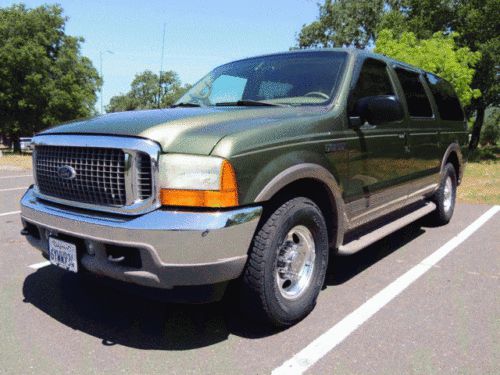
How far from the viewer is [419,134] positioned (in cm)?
465

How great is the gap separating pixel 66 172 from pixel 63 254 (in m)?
0.51

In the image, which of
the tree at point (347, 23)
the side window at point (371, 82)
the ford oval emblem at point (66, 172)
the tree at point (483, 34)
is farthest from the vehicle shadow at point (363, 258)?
the tree at point (347, 23)

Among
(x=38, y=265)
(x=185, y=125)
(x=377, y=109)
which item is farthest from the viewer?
(x=38, y=265)

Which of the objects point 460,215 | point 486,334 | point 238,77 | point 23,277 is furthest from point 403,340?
point 460,215

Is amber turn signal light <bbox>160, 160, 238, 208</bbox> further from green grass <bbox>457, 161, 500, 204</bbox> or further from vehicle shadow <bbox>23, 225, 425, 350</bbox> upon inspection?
green grass <bbox>457, 161, 500, 204</bbox>

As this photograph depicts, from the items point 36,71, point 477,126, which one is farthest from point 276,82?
point 36,71

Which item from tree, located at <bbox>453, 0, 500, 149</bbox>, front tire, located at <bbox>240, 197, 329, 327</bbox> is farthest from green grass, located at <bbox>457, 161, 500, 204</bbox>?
tree, located at <bbox>453, 0, 500, 149</bbox>

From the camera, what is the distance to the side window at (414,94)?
14.9 feet

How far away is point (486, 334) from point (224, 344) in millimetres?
1674

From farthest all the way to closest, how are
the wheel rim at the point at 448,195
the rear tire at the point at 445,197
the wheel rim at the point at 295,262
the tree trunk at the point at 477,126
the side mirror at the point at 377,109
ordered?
the tree trunk at the point at 477,126
the wheel rim at the point at 448,195
the rear tire at the point at 445,197
the side mirror at the point at 377,109
the wheel rim at the point at 295,262

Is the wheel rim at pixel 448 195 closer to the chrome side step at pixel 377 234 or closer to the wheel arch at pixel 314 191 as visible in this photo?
the chrome side step at pixel 377 234

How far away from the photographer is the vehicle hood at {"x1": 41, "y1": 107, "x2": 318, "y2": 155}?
2488mm

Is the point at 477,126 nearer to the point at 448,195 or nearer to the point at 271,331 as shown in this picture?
the point at 448,195

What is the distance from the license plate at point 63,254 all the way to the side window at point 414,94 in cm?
342
